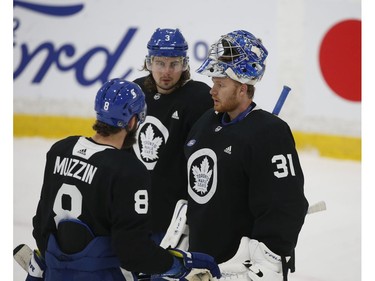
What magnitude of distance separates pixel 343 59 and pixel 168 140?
2.50 metres

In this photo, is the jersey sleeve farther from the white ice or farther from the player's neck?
the white ice

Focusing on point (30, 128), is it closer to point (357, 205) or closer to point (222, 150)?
point (357, 205)

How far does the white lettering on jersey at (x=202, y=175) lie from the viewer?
258cm

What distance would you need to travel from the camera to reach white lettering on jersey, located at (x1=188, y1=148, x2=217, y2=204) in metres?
2.58

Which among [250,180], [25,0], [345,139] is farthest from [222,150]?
[25,0]

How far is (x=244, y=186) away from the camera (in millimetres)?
2506

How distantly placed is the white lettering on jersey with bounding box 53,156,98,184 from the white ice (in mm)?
1659

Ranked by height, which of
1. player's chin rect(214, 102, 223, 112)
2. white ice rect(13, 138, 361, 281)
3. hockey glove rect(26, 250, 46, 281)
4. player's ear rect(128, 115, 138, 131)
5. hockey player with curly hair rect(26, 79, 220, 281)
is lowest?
white ice rect(13, 138, 361, 281)

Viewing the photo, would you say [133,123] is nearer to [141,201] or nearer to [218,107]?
[141,201]

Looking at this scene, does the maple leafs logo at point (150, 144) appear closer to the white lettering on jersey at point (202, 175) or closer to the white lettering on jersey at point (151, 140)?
the white lettering on jersey at point (151, 140)

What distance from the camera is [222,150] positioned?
2.54m

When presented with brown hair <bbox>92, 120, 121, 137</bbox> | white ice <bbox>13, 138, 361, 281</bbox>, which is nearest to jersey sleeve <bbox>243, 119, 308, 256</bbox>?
brown hair <bbox>92, 120, 121, 137</bbox>
